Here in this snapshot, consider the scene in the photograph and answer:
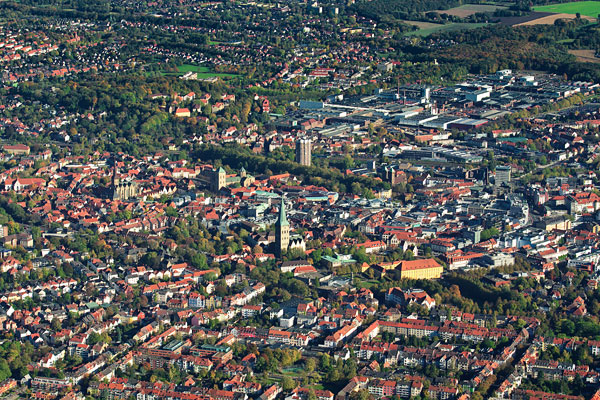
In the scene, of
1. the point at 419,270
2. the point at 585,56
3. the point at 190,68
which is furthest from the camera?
the point at 585,56

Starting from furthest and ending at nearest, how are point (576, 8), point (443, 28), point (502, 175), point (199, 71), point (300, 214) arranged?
point (576, 8)
point (443, 28)
point (199, 71)
point (502, 175)
point (300, 214)

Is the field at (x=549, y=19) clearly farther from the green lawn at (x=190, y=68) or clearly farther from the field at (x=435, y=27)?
the green lawn at (x=190, y=68)

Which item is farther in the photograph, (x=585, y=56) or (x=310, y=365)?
(x=585, y=56)

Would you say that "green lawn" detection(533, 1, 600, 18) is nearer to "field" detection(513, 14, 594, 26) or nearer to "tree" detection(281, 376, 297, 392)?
"field" detection(513, 14, 594, 26)

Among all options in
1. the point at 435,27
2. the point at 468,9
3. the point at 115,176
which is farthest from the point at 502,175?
the point at 468,9

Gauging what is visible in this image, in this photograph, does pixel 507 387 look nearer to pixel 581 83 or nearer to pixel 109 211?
pixel 109 211

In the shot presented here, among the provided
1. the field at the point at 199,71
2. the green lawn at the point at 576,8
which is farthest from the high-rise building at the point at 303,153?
the green lawn at the point at 576,8

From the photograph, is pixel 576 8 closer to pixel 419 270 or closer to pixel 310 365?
pixel 419 270
